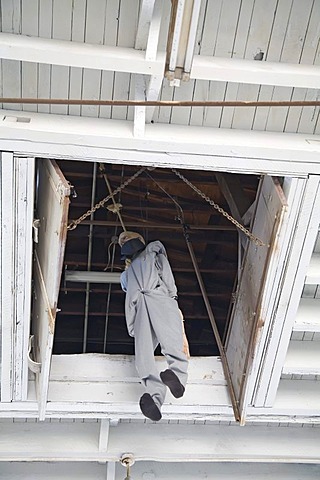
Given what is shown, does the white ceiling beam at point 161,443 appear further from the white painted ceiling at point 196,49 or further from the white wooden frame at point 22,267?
the white painted ceiling at point 196,49

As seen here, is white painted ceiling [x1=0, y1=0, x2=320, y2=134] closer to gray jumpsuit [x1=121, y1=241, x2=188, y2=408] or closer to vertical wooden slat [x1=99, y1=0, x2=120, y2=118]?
vertical wooden slat [x1=99, y1=0, x2=120, y2=118]

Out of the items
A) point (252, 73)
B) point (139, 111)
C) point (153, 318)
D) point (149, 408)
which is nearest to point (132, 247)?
point (153, 318)

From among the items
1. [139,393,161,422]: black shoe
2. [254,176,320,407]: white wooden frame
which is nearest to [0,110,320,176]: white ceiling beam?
[254,176,320,407]: white wooden frame

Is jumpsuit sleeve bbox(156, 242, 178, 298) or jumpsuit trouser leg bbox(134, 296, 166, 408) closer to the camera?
jumpsuit trouser leg bbox(134, 296, 166, 408)

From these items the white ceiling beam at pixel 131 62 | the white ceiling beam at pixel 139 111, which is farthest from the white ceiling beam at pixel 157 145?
the white ceiling beam at pixel 131 62

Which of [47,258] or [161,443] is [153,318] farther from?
[161,443]

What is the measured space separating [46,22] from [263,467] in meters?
3.14

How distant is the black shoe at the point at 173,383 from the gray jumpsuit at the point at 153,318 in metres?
0.03

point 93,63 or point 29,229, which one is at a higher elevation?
point 93,63

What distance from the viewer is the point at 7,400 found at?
305cm

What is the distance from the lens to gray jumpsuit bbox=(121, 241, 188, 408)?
286 cm

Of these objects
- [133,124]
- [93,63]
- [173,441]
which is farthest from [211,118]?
[173,441]

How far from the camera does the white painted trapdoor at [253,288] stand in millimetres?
2674

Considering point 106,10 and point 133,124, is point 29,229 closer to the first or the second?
point 133,124
